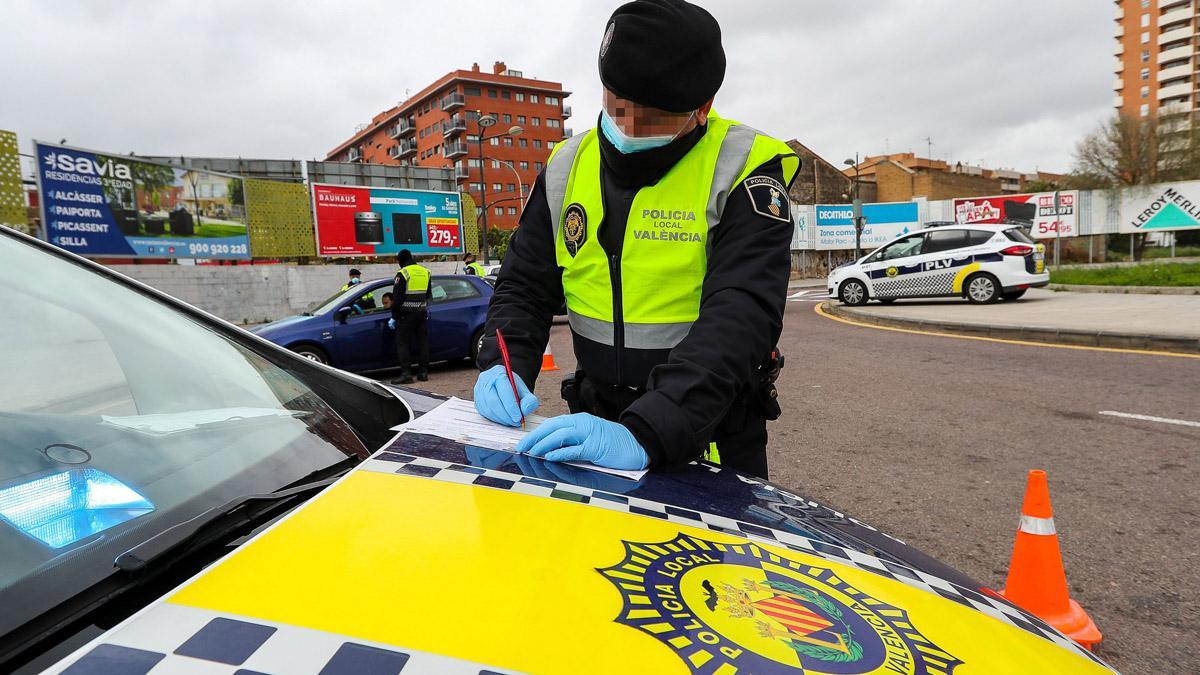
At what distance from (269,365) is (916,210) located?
3710 cm

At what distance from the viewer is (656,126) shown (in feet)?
5.08

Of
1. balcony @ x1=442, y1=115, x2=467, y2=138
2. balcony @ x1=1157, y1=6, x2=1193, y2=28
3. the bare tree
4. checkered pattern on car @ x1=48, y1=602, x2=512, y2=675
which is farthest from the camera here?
balcony @ x1=442, y1=115, x2=467, y2=138

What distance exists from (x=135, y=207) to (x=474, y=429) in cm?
1839

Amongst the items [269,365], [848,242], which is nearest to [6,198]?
[269,365]

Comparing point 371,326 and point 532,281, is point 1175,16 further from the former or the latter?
point 532,281

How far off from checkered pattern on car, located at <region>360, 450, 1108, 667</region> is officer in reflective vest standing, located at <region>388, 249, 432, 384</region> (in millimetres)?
6965

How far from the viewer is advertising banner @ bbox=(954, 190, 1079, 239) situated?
2858 cm

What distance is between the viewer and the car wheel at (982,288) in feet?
42.0

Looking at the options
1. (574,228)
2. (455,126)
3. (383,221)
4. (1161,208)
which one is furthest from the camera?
(455,126)

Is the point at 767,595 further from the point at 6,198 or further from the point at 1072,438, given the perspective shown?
the point at 6,198

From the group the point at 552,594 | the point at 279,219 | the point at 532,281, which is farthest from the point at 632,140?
the point at 279,219

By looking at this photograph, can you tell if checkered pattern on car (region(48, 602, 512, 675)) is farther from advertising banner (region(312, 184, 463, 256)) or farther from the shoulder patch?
advertising banner (region(312, 184, 463, 256))

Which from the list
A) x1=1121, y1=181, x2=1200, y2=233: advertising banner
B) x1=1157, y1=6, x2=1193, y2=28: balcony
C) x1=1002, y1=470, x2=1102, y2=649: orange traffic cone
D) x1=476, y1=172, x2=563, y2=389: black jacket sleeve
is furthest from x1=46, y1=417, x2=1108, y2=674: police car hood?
x1=1157, y1=6, x2=1193, y2=28: balcony

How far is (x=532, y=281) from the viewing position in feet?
5.99
